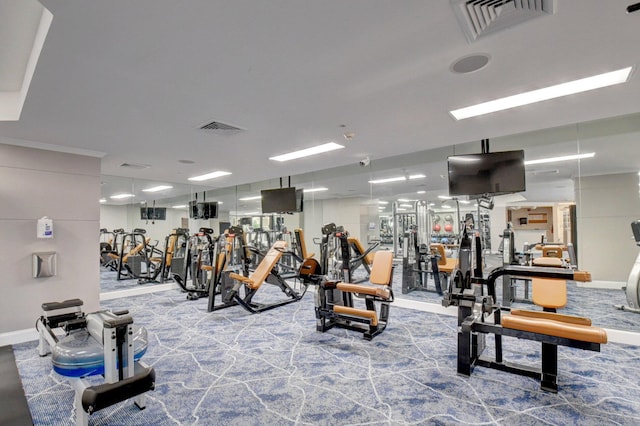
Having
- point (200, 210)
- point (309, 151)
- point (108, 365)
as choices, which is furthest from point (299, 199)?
point (108, 365)

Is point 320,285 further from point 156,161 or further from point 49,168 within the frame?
point 49,168

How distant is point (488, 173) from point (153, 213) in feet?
26.5

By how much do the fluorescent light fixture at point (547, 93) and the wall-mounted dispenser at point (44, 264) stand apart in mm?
5685

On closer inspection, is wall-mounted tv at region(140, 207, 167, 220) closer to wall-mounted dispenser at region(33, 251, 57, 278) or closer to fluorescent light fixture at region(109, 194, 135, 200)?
fluorescent light fixture at region(109, 194, 135, 200)

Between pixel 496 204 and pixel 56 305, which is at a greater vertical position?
pixel 496 204

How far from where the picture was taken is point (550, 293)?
12.2ft

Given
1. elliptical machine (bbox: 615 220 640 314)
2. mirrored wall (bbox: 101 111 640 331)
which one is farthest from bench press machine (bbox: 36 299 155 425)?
elliptical machine (bbox: 615 220 640 314)

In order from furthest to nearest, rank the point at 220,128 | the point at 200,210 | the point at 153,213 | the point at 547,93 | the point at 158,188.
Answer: the point at 200,210, the point at 153,213, the point at 158,188, the point at 220,128, the point at 547,93

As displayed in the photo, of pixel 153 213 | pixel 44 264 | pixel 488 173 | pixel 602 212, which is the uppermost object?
pixel 488 173

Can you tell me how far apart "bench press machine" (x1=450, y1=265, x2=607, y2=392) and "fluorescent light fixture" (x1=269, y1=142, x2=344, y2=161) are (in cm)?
281

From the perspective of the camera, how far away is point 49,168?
4.60 meters

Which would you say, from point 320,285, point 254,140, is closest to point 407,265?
point 320,285

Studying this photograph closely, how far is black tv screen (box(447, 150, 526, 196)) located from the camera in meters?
4.35

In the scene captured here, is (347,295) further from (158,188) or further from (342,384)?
(158,188)
